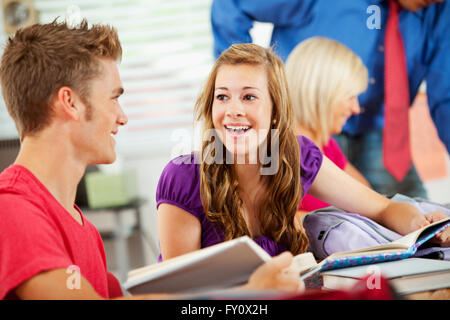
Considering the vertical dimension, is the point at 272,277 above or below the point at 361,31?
below

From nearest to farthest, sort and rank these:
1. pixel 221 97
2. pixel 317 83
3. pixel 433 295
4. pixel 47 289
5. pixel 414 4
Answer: pixel 47 289, pixel 433 295, pixel 221 97, pixel 317 83, pixel 414 4

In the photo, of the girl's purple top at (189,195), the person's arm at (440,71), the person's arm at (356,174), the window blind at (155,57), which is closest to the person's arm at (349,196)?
the girl's purple top at (189,195)

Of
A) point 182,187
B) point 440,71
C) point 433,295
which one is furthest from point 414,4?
point 433,295

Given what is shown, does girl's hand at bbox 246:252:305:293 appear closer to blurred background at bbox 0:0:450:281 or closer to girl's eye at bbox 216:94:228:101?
girl's eye at bbox 216:94:228:101

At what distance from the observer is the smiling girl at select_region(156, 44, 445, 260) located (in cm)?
109

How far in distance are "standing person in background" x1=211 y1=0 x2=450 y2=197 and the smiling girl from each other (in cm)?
131

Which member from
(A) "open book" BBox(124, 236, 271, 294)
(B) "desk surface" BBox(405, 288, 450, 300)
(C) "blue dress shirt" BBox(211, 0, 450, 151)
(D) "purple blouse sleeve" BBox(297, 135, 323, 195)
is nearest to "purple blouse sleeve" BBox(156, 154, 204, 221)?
(D) "purple blouse sleeve" BBox(297, 135, 323, 195)

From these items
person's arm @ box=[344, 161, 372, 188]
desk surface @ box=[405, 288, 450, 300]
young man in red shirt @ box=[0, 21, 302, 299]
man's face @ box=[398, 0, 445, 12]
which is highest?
man's face @ box=[398, 0, 445, 12]

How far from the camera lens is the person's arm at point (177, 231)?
1090mm

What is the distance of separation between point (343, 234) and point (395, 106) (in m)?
1.61

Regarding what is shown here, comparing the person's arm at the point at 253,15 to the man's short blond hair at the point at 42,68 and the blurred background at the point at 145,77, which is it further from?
the man's short blond hair at the point at 42,68

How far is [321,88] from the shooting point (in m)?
2.07

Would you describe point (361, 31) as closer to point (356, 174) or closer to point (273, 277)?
point (356, 174)
